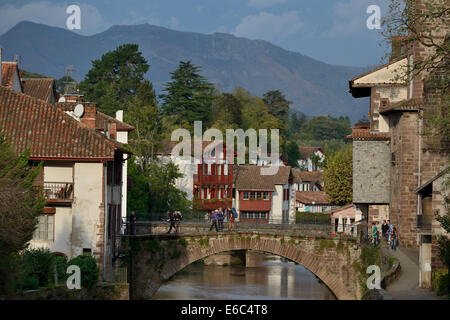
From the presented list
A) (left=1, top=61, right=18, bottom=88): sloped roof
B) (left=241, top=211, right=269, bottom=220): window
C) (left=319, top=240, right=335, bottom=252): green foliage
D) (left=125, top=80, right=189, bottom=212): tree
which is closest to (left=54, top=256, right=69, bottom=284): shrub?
(left=1, top=61, right=18, bottom=88): sloped roof

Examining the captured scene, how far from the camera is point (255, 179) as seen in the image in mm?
114438

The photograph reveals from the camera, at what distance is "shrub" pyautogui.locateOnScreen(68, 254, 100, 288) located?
44844mm

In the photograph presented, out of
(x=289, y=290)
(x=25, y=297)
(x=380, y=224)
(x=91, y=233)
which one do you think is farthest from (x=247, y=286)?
(x=25, y=297)

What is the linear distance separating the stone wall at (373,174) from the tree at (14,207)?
2483 centimetres

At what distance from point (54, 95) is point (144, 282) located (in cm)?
2057

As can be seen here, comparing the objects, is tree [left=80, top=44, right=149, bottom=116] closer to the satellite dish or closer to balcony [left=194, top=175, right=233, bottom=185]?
balcony [left=194, top=175, right=233, bottom=185]

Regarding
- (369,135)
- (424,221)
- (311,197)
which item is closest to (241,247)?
(369,135)

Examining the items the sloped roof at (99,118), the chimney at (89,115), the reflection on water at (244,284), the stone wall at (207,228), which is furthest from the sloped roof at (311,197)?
the chimney at (89,115)

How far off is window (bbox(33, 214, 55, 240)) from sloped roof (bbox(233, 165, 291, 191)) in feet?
210

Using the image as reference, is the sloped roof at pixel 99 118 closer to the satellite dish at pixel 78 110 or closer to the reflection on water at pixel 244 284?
the satellite dish at pixel 78 110

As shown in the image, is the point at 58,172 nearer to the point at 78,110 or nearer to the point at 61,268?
the point at 61,268

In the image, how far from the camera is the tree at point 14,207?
36344mm

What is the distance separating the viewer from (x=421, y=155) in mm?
55375

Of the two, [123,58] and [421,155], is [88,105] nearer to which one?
[421,155]
